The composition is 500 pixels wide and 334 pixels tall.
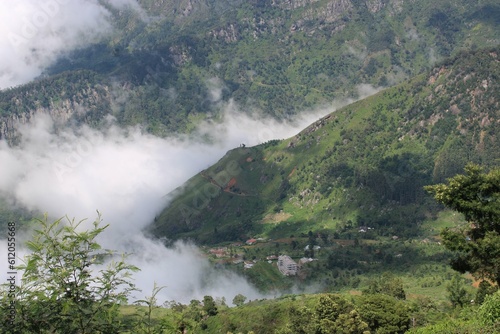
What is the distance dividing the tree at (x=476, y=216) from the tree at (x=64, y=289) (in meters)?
29.9

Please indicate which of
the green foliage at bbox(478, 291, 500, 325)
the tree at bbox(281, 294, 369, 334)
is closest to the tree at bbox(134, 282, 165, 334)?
the green foliage at bbox(478, 291, 500, 325)

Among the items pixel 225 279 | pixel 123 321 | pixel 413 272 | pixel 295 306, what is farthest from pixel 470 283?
pixel 123 321

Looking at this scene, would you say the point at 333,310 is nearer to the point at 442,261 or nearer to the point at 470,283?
the point at 470,283

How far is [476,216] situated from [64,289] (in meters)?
33.4

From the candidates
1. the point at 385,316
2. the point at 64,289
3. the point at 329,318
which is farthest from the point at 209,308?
the point at 64,289

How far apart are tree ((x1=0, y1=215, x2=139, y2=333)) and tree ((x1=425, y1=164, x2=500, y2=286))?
2987cm

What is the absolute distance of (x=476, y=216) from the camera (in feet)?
135

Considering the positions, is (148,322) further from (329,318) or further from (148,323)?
(329,318)

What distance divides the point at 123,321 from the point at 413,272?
151553mm

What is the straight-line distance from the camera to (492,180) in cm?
4025

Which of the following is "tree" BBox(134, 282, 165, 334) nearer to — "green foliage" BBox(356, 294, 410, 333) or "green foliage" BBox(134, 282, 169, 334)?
"green foliage" BBox(134, 282, 169, 334)

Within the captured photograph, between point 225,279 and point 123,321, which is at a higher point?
point 225,279

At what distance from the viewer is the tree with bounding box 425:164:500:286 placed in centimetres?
3994

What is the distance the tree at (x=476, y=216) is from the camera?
39938 mm
